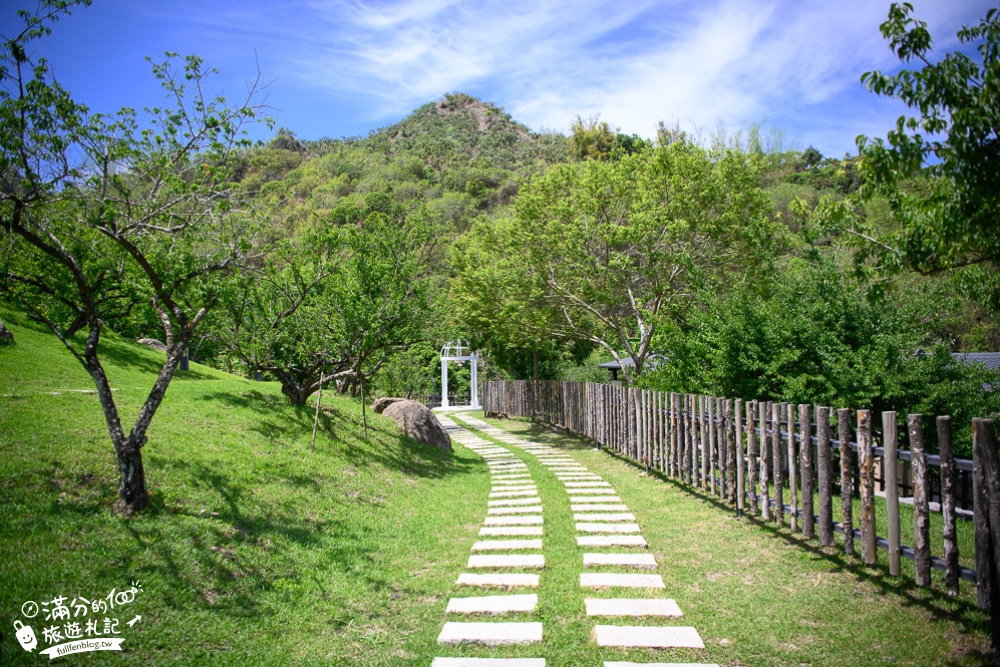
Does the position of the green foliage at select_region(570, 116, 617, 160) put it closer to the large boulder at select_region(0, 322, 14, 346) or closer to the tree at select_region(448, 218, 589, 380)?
the tree at select_region(448, 218, 589, 380)

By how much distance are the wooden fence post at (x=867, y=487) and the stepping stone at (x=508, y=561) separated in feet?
8.88

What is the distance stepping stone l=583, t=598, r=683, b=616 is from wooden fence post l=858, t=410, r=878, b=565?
67.5 inches

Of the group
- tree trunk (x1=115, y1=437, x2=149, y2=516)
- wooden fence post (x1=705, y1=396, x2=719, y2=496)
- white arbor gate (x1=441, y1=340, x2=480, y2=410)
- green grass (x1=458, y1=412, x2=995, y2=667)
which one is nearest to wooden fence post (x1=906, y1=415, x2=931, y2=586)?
green grass (x1=458, y1=412, x2=995, y2=667)

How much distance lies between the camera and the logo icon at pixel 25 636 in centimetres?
333

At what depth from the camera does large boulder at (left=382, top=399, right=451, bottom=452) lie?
511 inches

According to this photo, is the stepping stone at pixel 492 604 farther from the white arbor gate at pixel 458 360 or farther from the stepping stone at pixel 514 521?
the white arbor gate at pixel 458 360

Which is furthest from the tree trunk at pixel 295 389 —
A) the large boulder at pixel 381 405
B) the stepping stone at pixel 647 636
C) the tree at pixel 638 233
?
the stepping stone at pixel 647 636

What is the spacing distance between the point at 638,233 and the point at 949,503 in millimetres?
9957

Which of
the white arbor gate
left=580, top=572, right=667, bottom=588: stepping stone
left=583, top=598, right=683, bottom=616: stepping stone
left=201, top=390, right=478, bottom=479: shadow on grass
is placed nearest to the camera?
left=583, top=598, right=683, bottom=616: stepping stone

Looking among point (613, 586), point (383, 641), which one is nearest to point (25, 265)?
point (383, 641)

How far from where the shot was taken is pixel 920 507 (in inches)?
167

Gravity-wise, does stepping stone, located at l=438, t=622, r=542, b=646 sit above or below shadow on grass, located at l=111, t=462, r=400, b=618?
below

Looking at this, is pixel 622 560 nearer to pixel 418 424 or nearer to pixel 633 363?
pixel 418 424

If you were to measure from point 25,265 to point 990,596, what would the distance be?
10.3m
